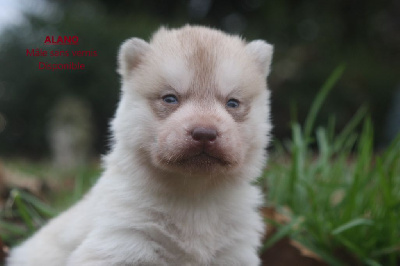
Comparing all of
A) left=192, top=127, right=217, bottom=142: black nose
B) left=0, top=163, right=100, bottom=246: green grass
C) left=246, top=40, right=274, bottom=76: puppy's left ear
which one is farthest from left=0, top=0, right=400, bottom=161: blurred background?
left=192, top=127, right=217, bottom=142: black nose

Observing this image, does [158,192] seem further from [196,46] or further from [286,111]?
[286,111]

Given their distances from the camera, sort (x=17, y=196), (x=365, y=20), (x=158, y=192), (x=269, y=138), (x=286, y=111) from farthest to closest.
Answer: (x=365, y=20) < (x=286, y=111) < (x=17, y=196) < (x=269, y=138) < (x=158, y=192)

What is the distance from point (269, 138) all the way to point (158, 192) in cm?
79

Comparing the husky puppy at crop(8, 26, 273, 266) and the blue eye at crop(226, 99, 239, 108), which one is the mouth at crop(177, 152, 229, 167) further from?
the blue eye at crop(226, 99, 239, 108)

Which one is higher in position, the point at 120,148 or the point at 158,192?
the point at 120,148

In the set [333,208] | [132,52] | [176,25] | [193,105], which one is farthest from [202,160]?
[176,25]

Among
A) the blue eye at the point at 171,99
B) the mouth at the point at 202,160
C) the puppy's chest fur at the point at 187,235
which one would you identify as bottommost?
the puppy's chest fur at the point at 187,235

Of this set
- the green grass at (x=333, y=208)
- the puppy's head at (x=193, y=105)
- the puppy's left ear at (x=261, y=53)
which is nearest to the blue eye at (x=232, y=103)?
the puppy's head at (x=193, y=105)

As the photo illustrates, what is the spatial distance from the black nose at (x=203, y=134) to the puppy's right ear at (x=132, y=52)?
75 cm

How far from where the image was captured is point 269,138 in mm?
3061

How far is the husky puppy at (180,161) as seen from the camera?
2621 mm

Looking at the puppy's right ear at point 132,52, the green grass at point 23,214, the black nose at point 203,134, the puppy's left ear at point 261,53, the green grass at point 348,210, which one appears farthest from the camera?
the green grass at point 23,214

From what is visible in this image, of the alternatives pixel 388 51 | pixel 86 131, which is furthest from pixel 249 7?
pixel 86 131

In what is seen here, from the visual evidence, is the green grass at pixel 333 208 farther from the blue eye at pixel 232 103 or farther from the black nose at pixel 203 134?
the black nose at pixel 203 134
